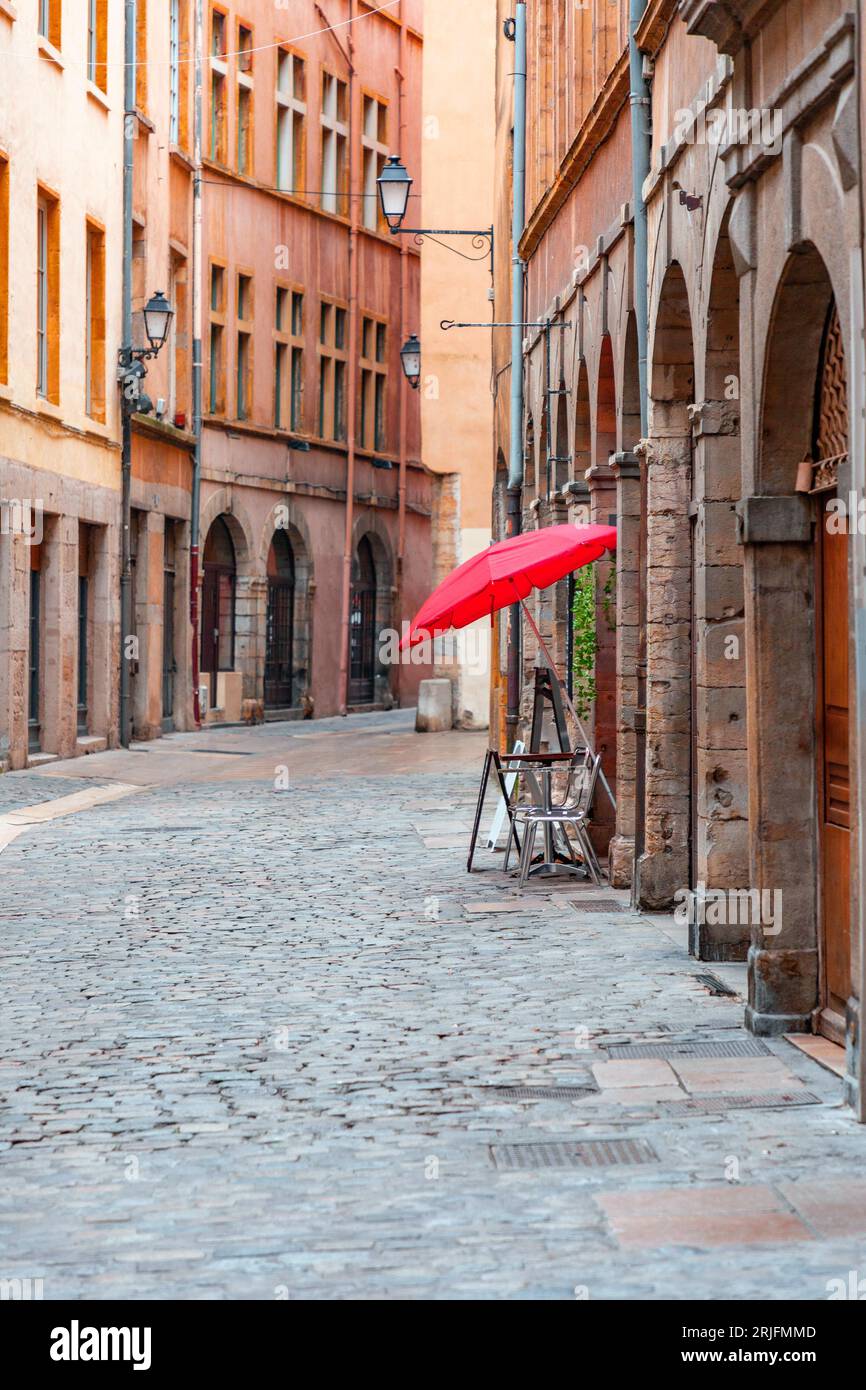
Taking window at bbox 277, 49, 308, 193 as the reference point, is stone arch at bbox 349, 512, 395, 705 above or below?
below

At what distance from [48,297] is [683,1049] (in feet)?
58.1

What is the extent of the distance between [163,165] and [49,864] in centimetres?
1741

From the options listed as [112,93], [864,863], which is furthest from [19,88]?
[864,863]

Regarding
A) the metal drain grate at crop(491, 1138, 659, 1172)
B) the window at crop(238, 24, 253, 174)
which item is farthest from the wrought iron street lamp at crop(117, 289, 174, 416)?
the metal drain grate at crop(491, 1138, 659, 1172)

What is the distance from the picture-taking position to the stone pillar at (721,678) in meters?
9.59

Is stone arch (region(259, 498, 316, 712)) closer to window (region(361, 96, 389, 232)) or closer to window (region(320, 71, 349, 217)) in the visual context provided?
window (region(320, 71, 349, 217))

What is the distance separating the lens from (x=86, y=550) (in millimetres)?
25750

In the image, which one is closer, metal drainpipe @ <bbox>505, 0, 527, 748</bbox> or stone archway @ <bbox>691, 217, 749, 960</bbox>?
stone archway @ <bbox>691, 217, 749, 960</bbox>

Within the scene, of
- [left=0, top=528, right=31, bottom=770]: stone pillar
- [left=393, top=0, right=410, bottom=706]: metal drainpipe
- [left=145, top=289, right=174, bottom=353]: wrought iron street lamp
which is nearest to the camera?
[left=0, top=528, right=31, bottom=770]: stone pillar

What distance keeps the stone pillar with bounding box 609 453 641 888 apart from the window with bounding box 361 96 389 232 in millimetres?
27012

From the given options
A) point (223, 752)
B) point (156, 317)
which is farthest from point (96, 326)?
point (223, 752)

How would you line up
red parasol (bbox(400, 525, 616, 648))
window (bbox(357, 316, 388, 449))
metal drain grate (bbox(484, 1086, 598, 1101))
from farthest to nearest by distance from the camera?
window (bbox(357, 316, 388, 449)) < red parasol (bbox(400, 525, 616, 648)) < metal drain grate (bbox(484, 1086, 598, 1101))

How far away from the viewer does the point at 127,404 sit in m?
26.3

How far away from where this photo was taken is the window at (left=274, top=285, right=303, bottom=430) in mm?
35500
